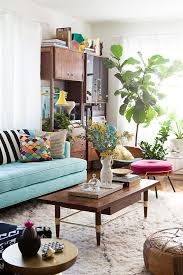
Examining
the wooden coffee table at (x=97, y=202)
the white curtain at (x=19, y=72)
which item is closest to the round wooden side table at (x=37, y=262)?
the wooden coffee table at (x=97, y=202)

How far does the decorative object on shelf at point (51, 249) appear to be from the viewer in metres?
2.35

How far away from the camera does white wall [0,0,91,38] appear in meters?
6.04

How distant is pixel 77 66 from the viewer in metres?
6.87

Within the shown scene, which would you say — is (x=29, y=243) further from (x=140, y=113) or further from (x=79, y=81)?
(x=79, y=81)

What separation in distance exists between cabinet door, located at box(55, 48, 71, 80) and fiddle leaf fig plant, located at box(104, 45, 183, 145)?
2.61 ft

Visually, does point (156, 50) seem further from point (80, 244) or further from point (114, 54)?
point (80, 244)

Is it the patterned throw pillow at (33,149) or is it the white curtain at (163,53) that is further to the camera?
the white curtain at (163,53)

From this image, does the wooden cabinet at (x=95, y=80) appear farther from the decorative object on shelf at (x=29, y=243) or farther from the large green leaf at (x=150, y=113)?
the decorative object on shelf at (x=29, y=243)

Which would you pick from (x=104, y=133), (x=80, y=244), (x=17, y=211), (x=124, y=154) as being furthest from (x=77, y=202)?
(x=124, y=154)

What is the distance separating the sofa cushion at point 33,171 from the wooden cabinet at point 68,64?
1.52 m

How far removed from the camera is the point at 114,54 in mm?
7145

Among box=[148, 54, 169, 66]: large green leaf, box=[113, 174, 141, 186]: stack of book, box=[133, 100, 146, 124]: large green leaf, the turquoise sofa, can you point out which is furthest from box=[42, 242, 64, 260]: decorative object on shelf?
box=[148, 54, 169, 66]: large green leaf

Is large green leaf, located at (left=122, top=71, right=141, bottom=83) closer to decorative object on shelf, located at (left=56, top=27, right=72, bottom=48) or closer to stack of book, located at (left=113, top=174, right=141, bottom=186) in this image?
decorative object on shelf, located at (left=56, top=27, right=72, bottom=48)

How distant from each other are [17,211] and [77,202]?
1346mm
